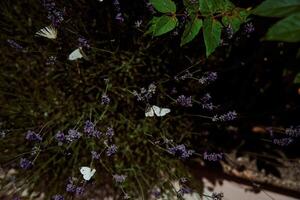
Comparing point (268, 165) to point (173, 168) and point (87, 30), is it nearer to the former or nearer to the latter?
point (173, 168)

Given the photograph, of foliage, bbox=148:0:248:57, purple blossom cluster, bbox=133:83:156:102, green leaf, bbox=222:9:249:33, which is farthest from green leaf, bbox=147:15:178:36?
purple blossom cluster, bbox=133:83:156:102

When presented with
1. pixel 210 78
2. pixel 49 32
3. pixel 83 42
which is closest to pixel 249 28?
pixel 210 78

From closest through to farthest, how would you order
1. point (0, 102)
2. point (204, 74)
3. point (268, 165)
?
point (204, 74), point (0, 102), point (268, 165)

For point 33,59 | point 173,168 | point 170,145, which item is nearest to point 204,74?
point 170,145

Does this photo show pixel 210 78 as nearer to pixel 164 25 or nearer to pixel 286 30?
pixel 164 25

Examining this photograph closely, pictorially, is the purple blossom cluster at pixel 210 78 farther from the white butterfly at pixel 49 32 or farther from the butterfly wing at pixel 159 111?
the white butterfly at pixel 49 32

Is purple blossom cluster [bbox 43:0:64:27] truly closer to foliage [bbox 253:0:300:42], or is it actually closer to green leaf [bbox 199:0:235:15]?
green leaf [bbox 199:0:235:15]
